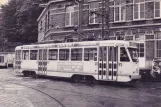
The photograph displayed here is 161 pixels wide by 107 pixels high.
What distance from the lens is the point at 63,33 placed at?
3056 cm

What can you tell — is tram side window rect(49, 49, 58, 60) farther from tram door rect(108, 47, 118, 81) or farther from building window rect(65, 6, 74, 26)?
building window rect(65, 6, 74, 26)

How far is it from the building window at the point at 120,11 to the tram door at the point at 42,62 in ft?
29.6

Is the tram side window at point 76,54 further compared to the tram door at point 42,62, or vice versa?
the tram door at point 42,62

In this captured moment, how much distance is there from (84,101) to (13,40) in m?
46.4

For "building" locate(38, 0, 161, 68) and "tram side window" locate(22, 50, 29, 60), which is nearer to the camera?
"tram side window" locate(22, 50, 29, 60)

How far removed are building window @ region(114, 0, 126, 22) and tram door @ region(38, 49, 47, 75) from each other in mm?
9009

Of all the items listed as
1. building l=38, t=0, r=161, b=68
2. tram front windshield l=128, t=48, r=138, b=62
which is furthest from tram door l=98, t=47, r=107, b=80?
building l=38, t=0, r=161, b=68

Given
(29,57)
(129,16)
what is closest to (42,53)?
(29,57)

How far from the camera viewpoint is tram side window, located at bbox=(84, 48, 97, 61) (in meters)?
17.9

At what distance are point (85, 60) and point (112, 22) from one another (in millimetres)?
9639

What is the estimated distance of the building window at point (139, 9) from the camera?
2491 cm

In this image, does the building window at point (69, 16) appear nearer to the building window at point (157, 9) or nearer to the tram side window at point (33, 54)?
the tram side window at point (33, 54)

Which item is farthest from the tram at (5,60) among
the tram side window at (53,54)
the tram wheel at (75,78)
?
the tram wheel at (75,78)

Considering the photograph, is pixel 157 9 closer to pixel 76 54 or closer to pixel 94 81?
pixel 76 54
